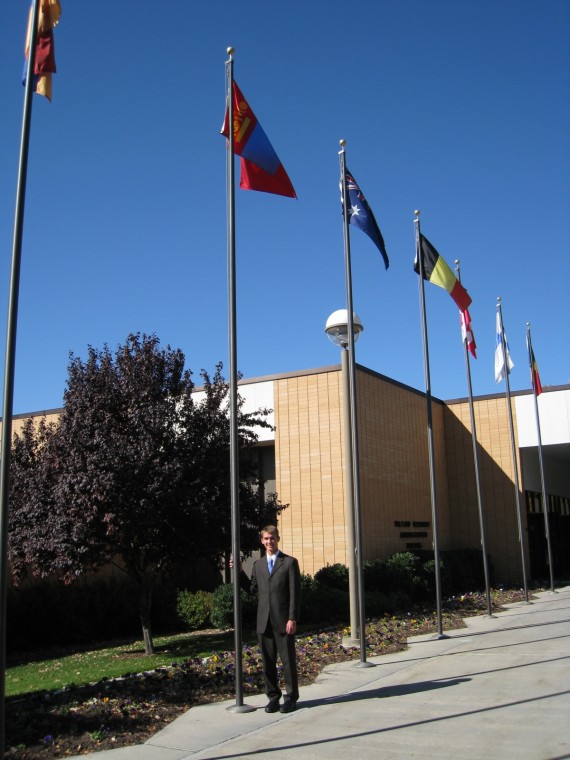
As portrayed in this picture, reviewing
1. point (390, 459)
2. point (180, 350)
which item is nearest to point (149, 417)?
point (180, 350)

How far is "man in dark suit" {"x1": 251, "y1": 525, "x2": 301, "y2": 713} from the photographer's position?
7895 mm

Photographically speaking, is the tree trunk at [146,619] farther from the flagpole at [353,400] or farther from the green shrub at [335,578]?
the green shrub at [335,578]

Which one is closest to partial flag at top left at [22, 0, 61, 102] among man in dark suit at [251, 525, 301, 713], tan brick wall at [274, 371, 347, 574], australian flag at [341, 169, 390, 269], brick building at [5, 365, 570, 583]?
man in dark suit at [251, 525, 301, 713]

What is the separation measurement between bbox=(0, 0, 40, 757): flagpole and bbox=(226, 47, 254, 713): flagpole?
263cm

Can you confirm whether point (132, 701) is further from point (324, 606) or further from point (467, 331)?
point (467, 331)

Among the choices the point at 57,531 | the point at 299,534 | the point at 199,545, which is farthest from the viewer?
the point at 299,534

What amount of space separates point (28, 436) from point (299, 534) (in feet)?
26.6

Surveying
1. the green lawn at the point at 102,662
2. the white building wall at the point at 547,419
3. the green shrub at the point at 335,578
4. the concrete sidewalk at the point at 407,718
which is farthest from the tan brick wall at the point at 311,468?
the concrete sidewalk at the point at 407,718

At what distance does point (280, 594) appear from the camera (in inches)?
317

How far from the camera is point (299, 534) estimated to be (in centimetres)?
2028

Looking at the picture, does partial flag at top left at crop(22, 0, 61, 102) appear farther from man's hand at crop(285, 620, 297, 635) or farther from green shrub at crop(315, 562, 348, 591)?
green shrub at crop(315, 562, 348, 591)

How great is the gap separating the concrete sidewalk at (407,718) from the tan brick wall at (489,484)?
48.4 feet

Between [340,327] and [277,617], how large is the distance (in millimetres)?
6108

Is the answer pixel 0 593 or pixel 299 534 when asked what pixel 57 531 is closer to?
pixel 0 593
